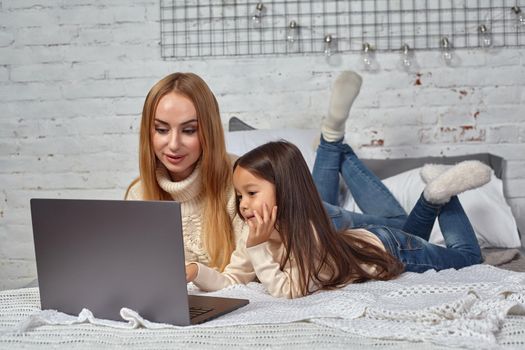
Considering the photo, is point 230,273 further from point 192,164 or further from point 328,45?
point 328,45

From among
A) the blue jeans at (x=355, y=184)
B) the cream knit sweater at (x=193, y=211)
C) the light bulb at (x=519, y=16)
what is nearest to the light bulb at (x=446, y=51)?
the light bulb at (x=519, y=16)

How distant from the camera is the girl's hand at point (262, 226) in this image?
1655 millimetres

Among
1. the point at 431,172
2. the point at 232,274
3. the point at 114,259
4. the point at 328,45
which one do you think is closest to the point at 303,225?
the point at 232,274

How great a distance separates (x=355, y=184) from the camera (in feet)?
8.50

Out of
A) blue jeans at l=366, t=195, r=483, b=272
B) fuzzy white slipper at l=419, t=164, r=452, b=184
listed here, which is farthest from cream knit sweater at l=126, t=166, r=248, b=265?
fuzzy white slipper at l=419, t=164, r=452, b=184

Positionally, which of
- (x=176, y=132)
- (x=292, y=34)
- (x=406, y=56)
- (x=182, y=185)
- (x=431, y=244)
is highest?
(x=292, y=34)

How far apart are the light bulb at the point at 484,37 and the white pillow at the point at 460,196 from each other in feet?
1.90

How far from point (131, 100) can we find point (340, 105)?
1005mm

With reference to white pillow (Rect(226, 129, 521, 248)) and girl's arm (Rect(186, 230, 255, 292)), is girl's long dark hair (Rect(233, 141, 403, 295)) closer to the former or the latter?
girl's arm (Rect(186, 230, 255, 292))

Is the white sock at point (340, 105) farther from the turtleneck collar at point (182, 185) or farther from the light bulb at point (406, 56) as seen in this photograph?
the turtleneck collar at point (182, 185)

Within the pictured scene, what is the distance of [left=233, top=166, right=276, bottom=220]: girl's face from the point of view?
1.72m

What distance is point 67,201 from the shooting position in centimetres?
137

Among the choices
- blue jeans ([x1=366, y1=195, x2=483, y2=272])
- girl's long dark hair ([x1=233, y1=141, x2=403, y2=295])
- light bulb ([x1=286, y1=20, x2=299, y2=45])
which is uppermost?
light bulb ([x1=286, y1=20, x2=299, y2=45])

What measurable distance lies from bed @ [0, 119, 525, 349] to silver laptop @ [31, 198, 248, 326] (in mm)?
45
